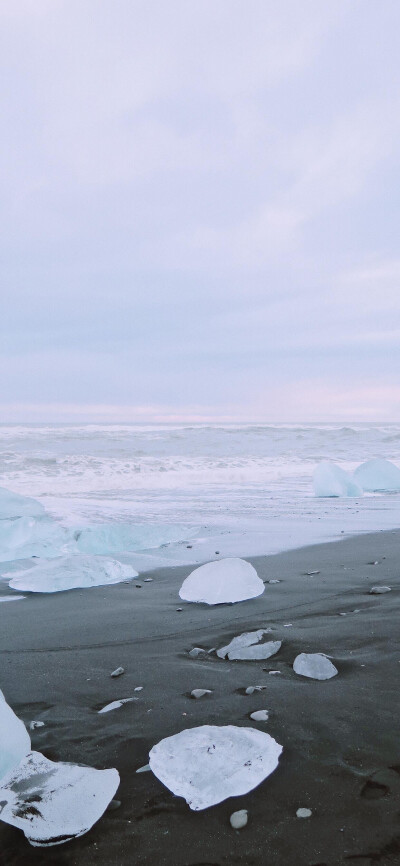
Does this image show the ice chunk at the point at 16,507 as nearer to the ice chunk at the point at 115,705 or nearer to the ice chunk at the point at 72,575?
the ice chunk at the point at 72,575

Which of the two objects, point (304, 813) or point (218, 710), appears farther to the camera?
point (218, 710)

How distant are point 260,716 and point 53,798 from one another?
62 cm

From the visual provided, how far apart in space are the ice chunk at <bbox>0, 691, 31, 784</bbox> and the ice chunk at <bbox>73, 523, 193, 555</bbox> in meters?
3.29

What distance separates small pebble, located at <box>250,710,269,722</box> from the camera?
1681 millimetres

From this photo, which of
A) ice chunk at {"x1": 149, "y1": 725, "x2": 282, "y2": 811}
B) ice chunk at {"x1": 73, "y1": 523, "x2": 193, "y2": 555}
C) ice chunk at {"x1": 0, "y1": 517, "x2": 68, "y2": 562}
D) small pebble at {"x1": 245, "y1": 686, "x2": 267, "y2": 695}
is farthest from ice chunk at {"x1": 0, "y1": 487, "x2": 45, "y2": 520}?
ice chunk at {"x1": 149, "y1": 725, "x2": 282, "y2": 811}

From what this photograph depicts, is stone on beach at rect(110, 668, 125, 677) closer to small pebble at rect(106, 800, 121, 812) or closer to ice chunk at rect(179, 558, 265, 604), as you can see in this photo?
small pebble at rect(106, 800, 121, 812)

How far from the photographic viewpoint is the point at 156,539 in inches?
201

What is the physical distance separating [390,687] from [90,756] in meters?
0.95

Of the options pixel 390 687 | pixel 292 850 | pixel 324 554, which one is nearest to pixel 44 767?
pixel 292 850

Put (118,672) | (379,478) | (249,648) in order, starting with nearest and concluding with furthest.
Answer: (118,672) → (249,648) → (379,478)

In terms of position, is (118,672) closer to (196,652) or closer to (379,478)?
(196,652)

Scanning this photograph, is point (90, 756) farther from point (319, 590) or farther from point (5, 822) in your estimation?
point (319, 590)

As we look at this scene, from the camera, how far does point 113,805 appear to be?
133cm

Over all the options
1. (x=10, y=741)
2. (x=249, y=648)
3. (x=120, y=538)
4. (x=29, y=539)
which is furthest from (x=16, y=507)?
(x=10, y=741)
